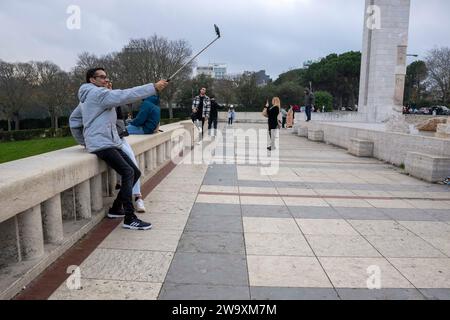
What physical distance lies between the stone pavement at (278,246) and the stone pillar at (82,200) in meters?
0.46

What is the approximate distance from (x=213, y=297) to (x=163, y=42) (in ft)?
176

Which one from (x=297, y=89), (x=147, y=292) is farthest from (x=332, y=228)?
(x=297, y=89)

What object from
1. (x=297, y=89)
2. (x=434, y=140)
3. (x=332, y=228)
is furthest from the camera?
(x=297, y=89)

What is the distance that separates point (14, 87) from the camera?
47.8m

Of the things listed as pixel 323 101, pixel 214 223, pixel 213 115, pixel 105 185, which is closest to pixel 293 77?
pixel 323 101

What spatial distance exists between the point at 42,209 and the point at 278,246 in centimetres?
245

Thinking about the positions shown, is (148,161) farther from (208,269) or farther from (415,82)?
(415,82)

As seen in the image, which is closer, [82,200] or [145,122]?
[82,200]

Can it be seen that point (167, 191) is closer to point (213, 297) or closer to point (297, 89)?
point (213, 297)

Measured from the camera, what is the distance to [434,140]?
8.65 m

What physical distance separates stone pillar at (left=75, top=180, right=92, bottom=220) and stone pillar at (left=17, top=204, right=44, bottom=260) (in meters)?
1.10

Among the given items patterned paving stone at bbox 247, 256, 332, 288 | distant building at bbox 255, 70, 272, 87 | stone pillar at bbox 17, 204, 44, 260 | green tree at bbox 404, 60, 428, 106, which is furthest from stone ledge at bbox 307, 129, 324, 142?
green tree at bbox 404, 60, 428, 106

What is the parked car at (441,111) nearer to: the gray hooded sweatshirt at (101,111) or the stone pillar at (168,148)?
the stone pillar at (168,148)

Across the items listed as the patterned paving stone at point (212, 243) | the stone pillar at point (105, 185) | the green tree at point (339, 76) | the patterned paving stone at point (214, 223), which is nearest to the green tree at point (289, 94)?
the green tree at point (339, 76)
